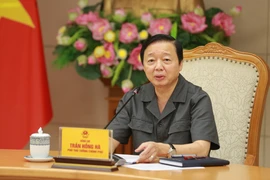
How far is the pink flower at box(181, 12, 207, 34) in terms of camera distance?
12.4 ft

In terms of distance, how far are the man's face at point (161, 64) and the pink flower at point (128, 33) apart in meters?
0.99

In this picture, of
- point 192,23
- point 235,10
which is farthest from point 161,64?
point 235,10

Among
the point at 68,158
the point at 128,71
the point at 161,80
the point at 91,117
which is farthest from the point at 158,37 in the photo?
the point at 91,117

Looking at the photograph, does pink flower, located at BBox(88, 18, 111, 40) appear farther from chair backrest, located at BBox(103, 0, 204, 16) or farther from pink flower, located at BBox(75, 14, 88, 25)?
chair backrest, located at BBox(103, 0, 204, 16)

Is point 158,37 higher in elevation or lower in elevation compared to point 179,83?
higher

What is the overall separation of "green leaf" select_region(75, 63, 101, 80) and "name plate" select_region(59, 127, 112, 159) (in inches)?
71.1

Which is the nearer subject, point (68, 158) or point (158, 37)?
point (68, 158)

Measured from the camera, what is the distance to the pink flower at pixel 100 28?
380cm

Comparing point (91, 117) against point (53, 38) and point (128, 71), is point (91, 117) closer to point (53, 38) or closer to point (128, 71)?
point (53, 38)

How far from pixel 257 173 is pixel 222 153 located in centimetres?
86

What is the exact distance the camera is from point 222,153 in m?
3.00

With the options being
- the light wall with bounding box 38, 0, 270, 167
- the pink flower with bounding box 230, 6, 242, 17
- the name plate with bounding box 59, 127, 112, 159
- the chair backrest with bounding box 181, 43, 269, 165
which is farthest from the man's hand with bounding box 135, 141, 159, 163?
the light wall with bounding box 38, 0, 270, 167

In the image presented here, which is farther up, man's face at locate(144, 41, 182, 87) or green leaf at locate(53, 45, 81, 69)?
green leaf at locate(53, 45, 81, 69)

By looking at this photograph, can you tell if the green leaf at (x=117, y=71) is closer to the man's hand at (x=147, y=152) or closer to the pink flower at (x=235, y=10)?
the pink flower at (x=235, y=10)
